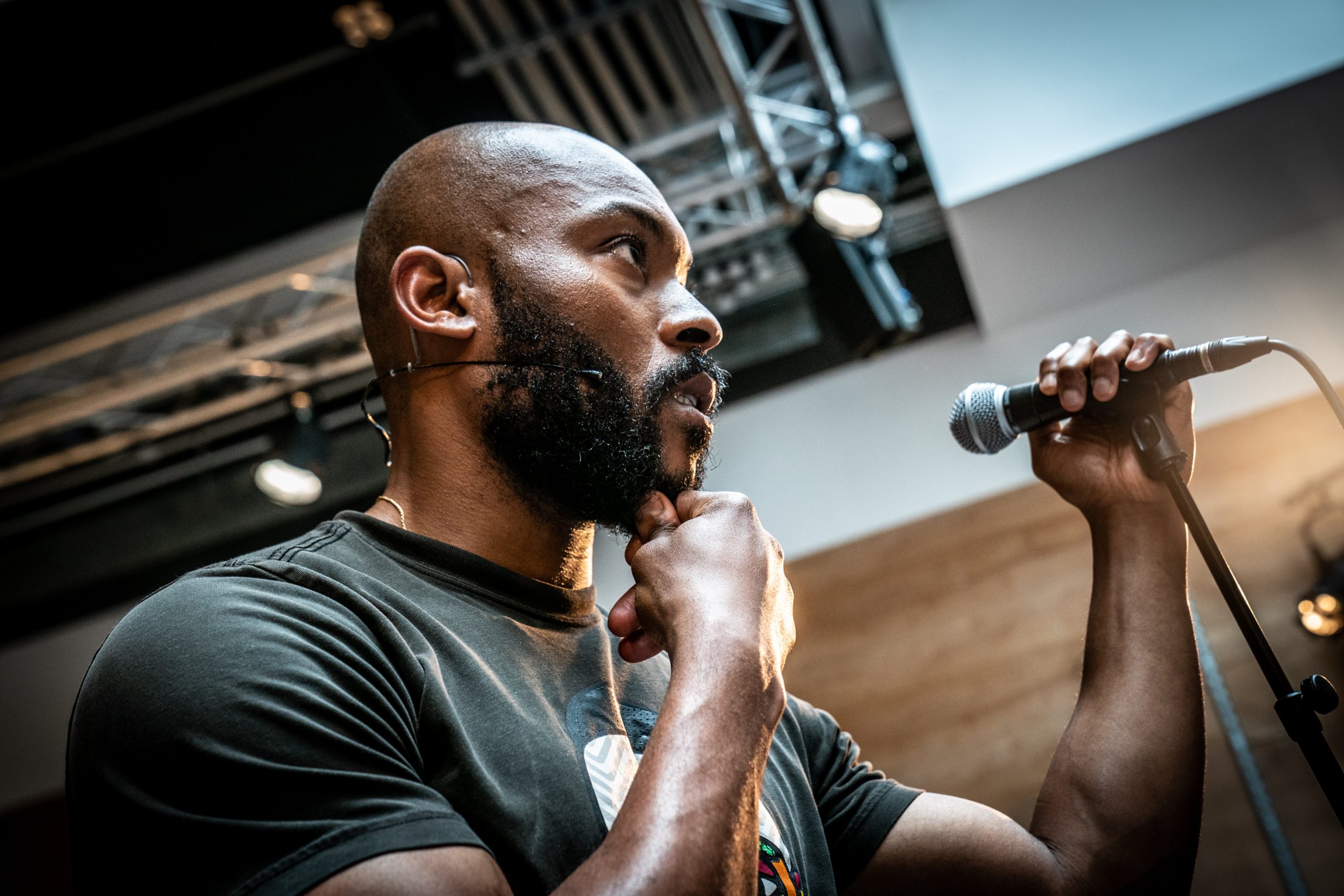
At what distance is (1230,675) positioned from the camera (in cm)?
405

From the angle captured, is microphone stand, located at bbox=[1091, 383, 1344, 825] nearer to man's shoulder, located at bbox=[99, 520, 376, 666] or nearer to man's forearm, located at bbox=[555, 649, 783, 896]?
man's forearm, located at bbox=[555, 649, 783, 896]

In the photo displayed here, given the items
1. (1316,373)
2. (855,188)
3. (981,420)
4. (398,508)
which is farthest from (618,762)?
(855,188)

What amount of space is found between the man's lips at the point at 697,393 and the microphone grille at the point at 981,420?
42 cm

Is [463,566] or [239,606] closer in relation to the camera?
[239,606]

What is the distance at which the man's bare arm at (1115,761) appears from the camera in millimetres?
1421

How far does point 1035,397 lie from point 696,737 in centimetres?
90

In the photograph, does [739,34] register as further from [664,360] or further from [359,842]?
[359,842]

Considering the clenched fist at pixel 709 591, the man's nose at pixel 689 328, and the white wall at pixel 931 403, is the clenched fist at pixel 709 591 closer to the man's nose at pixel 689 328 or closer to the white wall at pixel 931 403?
the man's nose at pixel 689 328

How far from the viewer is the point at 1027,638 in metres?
4.39

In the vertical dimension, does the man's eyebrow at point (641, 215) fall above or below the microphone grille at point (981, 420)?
above

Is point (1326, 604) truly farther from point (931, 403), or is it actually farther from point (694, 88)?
point (694, 88)

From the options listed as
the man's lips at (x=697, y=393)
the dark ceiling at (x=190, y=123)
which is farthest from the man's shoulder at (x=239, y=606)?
the dark ceiling at (x=190, y=123)

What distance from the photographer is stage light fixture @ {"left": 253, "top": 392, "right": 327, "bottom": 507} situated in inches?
211

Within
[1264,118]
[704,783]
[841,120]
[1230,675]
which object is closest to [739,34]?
[841,120]
